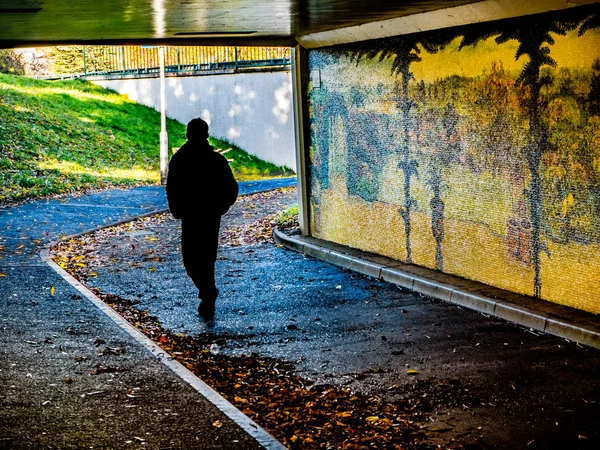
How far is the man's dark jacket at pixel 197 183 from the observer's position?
994cm

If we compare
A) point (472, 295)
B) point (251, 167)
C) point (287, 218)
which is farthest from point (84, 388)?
point (251, 167)

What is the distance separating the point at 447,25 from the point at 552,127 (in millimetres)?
2061

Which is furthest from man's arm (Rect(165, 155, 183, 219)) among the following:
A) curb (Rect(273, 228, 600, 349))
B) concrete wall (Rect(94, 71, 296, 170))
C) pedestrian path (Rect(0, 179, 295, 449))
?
concrete wall (Rect(94, 71, 296, 170))

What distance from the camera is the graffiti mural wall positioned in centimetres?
887

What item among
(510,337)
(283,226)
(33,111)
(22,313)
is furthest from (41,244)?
(33,111)

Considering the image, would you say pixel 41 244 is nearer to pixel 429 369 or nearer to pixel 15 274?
pixel 15 274

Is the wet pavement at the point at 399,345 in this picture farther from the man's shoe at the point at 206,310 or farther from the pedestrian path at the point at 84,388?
the pedestrian path at the point at 84,388

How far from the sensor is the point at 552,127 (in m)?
9.17

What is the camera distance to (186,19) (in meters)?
10.8

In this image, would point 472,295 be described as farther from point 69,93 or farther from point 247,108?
point 69,93

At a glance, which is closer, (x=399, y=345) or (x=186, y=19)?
(x=399, y=345)

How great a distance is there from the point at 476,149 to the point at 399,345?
3.04m

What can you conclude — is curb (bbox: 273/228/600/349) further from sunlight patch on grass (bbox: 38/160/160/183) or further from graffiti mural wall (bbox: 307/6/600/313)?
sunlight patch on grass (bbox: 38/160/160/183)

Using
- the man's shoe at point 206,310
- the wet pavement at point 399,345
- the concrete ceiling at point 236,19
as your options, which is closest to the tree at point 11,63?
the concrete ceiling at point 236,19
